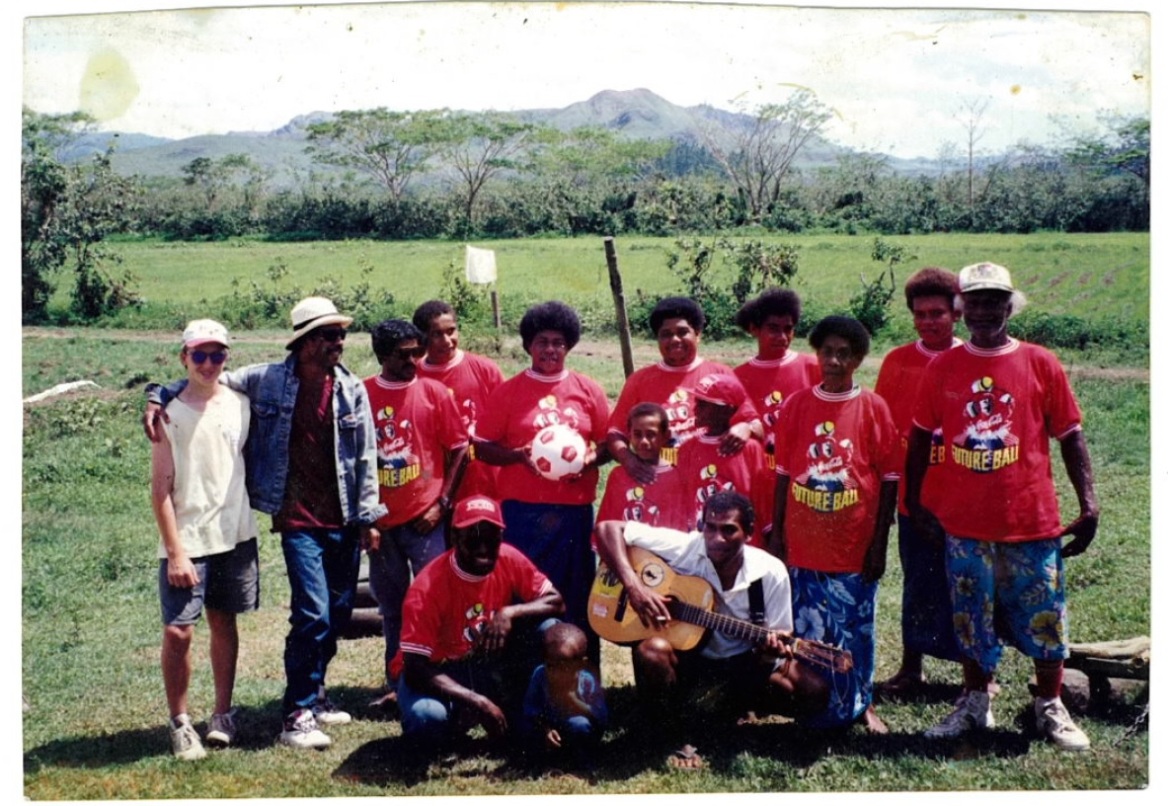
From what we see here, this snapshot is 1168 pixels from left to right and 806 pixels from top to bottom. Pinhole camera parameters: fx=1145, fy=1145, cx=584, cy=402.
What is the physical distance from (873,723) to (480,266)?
14.9 feet

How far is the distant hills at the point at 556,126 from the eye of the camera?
6.57 meters

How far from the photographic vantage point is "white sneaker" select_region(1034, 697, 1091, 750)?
5.23 metres

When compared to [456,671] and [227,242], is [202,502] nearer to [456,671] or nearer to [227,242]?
[456,671]

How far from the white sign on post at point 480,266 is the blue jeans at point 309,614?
3.26 metres

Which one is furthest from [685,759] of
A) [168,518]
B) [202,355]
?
[202,355]

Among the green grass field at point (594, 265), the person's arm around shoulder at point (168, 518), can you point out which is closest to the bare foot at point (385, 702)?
the person's arm around shoulder at point (168, 518)

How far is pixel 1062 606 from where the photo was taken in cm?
518

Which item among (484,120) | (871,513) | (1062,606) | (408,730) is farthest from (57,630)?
(1062,606)

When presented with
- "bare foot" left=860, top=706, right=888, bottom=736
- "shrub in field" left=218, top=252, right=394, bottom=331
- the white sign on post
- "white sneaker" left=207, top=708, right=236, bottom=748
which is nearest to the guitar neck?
"bare foot" left=860, top=706, right=888, bottom=736

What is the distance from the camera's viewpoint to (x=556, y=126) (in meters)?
7.99

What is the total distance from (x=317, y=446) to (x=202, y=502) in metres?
0.57

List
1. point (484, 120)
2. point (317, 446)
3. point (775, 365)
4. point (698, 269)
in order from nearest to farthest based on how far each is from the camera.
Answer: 1. point (317, 446)
2. point (775, 365)
3. point (484, 120)
4. point (698, 269)

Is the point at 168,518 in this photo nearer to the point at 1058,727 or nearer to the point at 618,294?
the point at 618,294

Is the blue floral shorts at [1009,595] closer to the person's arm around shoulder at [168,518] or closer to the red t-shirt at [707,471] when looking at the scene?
the red t-shirt at [707,471]
